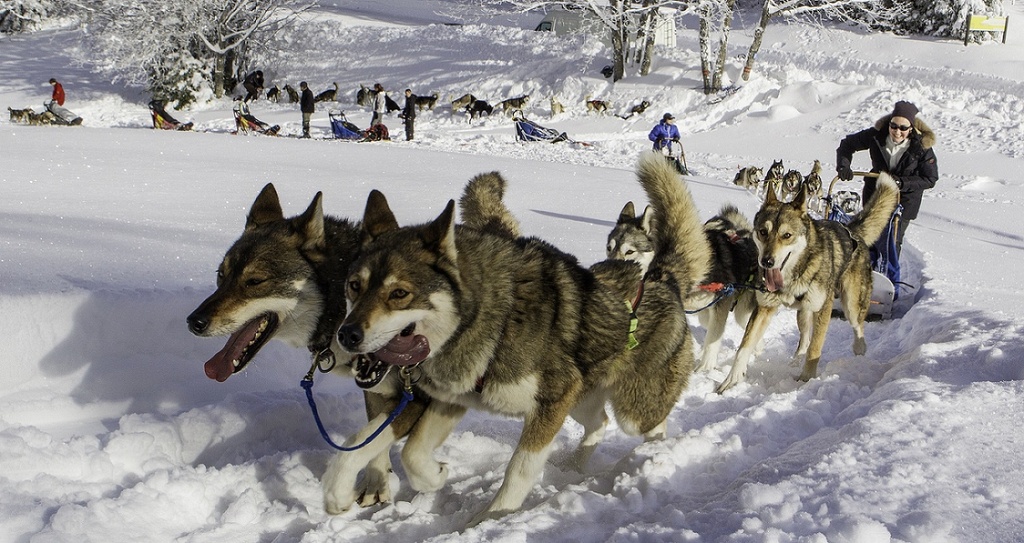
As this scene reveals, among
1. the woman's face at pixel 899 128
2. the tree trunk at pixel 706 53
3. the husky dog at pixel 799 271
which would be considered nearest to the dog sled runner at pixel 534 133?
the tree trunk at pixel 706 53

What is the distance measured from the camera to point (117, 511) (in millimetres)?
2234

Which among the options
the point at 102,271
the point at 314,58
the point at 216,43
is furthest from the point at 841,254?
the point at 314,58

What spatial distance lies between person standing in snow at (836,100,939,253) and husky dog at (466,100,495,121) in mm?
17524

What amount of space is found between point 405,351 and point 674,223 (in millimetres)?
1702

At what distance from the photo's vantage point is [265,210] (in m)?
2.98

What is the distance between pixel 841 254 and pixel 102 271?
163 inches

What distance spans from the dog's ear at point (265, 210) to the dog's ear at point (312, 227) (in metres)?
0.26

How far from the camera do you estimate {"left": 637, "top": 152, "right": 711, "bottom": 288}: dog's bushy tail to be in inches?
138

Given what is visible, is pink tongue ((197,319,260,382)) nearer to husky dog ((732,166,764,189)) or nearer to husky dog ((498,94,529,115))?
husky dog ((732,166,764,189))

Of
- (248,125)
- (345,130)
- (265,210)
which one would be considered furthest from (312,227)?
(248,125)

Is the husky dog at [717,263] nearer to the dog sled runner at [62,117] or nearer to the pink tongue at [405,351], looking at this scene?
the pink tongue at [405,351]

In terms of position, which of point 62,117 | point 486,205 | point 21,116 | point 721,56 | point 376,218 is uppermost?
point 721,56

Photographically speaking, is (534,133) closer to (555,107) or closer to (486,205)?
(555,107)

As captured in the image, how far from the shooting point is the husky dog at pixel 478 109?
75.5ft
